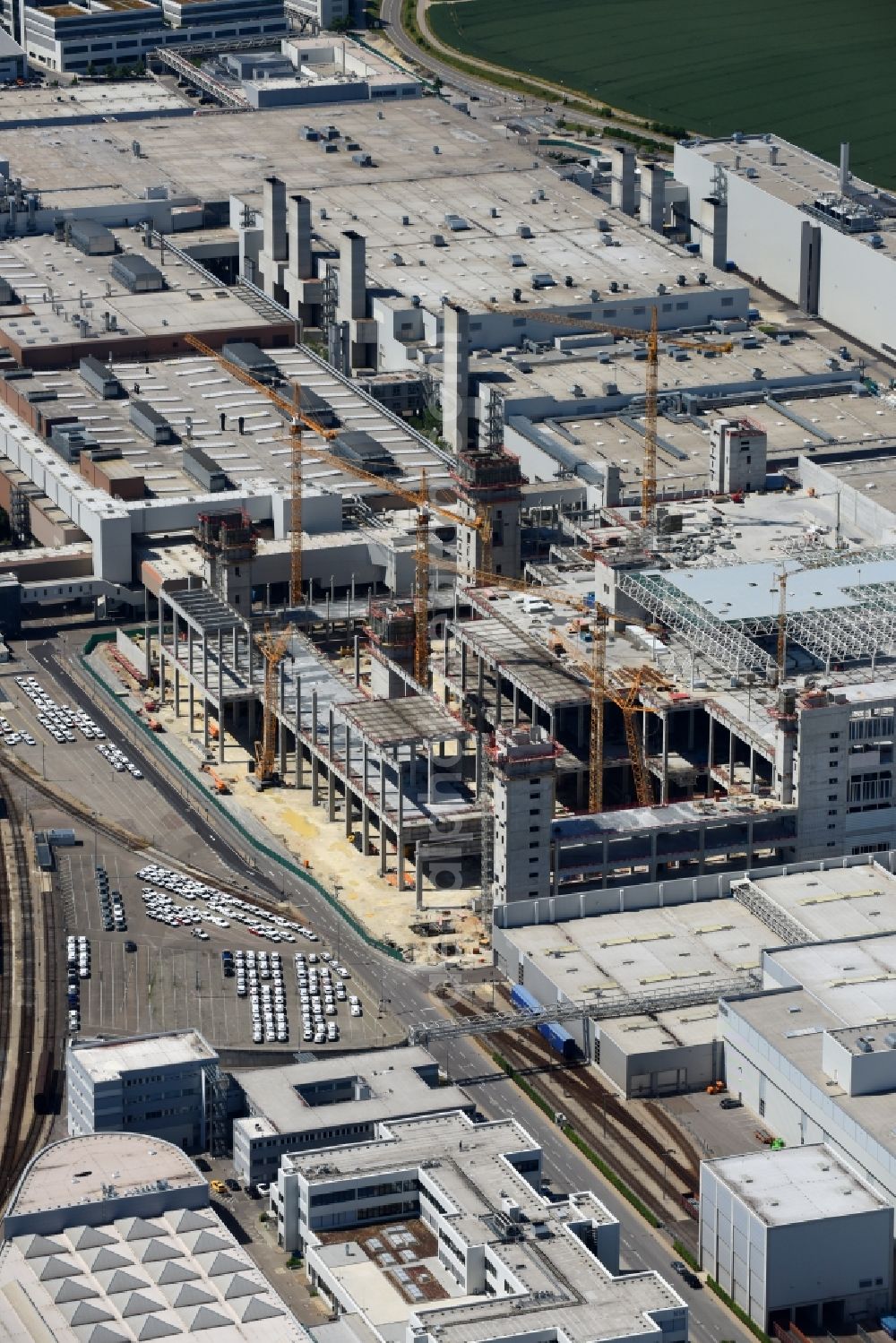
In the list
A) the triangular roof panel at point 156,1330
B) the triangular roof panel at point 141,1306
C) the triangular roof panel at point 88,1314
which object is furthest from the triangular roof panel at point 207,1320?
the triangular roof panel at point 88,1314

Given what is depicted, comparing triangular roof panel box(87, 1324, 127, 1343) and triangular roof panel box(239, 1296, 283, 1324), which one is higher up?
triangular roof panel box(87, 1324, 127, 1343)

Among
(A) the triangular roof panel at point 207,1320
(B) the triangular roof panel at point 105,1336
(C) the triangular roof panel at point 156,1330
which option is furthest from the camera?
(A) the triangular roof panel at point 207,1320

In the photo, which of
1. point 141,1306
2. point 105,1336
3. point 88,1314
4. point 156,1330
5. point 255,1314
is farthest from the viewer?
point 255,1314

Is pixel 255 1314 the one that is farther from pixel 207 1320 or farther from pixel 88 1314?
pixel 88 1314

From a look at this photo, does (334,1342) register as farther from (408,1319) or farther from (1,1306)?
(1,1306)

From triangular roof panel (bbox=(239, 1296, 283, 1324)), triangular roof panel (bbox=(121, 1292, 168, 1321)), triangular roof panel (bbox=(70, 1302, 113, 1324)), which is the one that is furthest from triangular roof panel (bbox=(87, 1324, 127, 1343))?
triangular roof panel (bbox=(239, 1296, 283, 1324))

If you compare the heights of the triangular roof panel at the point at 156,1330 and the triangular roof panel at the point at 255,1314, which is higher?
the triangular roof panel at the point at 156,1330

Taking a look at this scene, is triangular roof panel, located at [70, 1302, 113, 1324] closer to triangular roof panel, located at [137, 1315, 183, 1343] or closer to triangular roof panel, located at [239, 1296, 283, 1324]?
triangular roof panel, located at [137, 1315, 183, 1343]

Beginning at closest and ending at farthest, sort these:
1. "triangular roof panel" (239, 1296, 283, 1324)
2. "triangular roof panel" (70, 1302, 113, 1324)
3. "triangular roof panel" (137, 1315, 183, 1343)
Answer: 1. "triangular roof panel" (137, 1315, 183, 1343)
2. "triangular roof panel" (70, 1302, 113, 1324)
3. "triangular roof panel" (239, 1296, 283, 1324)

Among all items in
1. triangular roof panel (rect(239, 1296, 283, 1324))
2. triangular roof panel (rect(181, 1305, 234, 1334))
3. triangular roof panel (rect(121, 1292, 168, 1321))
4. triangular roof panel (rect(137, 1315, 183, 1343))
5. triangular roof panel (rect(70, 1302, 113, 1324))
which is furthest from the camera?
triangular roof panel (rect(239, 1296, 283, 1324))

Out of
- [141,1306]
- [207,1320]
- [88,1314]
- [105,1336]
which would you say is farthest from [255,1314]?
[88,1314]

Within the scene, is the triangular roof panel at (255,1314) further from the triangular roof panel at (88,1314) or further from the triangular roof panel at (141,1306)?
the triangular roof panel at (88,1314)

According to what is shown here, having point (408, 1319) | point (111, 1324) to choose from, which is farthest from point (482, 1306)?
point (111, 1324)
